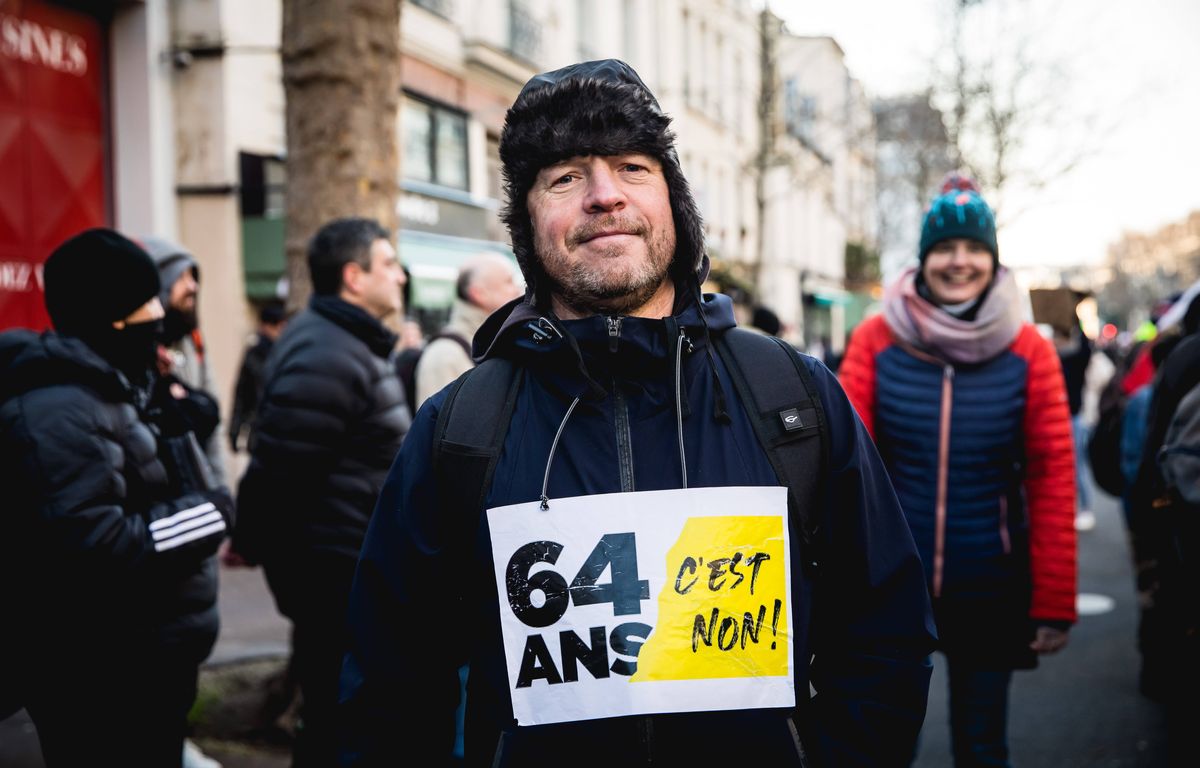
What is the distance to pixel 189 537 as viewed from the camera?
3000 mm

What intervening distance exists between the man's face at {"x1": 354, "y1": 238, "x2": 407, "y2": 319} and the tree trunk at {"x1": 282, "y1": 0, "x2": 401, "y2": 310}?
1.68 m

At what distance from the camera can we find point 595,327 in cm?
186

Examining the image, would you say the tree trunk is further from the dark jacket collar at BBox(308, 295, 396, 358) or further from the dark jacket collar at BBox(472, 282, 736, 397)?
the dark jacket collar at BBox(472, 282, 736, 397)

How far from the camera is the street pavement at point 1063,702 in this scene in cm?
460

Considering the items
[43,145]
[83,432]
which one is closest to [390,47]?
[83,432]

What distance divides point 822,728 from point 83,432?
6.69ft

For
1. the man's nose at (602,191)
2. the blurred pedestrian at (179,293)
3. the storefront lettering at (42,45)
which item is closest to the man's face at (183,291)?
the blurred pedestrian at (179,293)

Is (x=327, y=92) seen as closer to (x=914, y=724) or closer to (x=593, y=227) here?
(x=593, y=227)

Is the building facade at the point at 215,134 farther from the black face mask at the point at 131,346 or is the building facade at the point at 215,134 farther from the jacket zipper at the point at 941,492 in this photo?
the jacket zipper at the point at 941,492

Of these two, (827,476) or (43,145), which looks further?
(43,145)

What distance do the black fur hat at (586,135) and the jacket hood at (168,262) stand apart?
114 inches

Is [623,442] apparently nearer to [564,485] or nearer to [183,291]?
[564,485]

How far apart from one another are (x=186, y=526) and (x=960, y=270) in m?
2.59

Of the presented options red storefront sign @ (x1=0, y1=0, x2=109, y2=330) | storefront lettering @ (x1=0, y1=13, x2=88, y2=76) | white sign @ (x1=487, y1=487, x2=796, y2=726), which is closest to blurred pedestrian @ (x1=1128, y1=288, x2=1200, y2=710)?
white sign @ (x1=487, y1=487, x2=796, y2=726)
